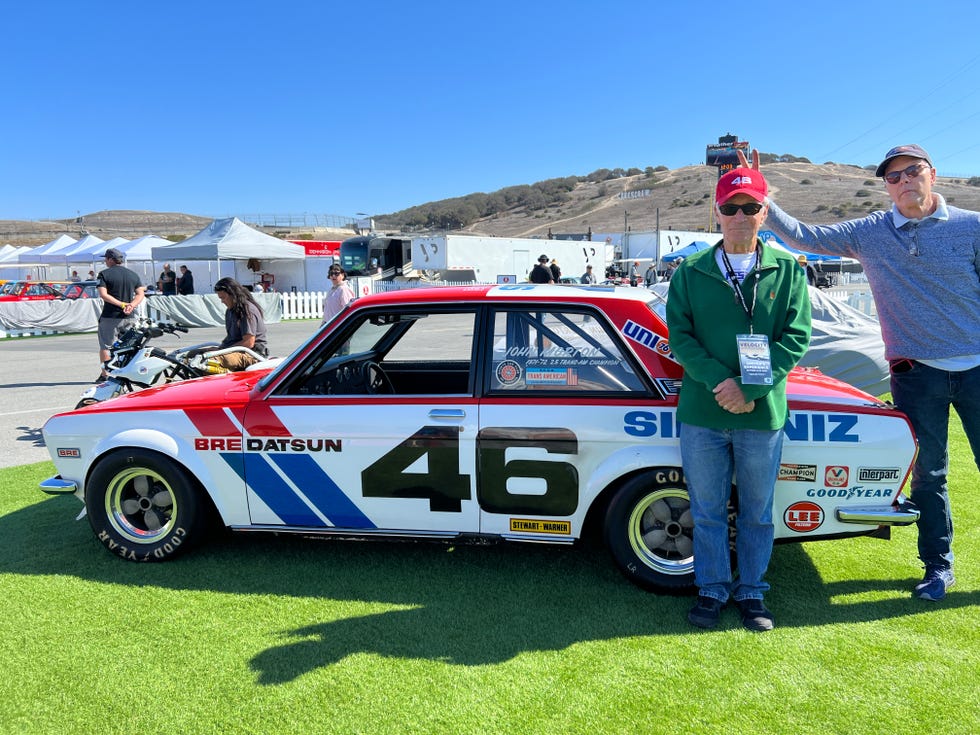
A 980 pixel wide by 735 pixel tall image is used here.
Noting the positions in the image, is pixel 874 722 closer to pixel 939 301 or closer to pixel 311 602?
pixel 939 301

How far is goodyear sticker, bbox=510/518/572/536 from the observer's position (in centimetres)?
324

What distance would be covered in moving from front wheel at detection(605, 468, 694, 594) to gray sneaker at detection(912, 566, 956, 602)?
107 centimetres

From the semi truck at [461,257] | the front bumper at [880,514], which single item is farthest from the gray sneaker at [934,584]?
the semi truck at [461,257]

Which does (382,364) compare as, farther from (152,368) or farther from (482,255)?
(482,255)

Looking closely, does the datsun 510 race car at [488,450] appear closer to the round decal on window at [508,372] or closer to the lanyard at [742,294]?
→ the round decal on window at [508,372]

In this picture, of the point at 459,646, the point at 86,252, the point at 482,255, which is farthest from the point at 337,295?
the point at 86,252

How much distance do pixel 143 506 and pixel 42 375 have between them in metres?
8.97

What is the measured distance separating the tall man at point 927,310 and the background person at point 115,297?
26.0ft

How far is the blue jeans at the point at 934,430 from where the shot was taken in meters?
3.17

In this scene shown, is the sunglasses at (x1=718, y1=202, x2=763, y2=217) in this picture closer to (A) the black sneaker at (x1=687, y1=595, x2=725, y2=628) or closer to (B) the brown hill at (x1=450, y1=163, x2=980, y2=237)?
(A) the black sneaker at (x1=687, y1=595, x2=725, y2=628)

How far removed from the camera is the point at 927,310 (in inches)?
124

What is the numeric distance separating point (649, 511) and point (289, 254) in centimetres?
2168

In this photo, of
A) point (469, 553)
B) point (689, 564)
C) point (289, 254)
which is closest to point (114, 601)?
point (469, 553)

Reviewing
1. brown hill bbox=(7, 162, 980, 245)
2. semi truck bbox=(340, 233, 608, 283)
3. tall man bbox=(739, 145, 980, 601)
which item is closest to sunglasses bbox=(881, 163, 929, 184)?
tall man bbox=(739, 145, 980, 601)
